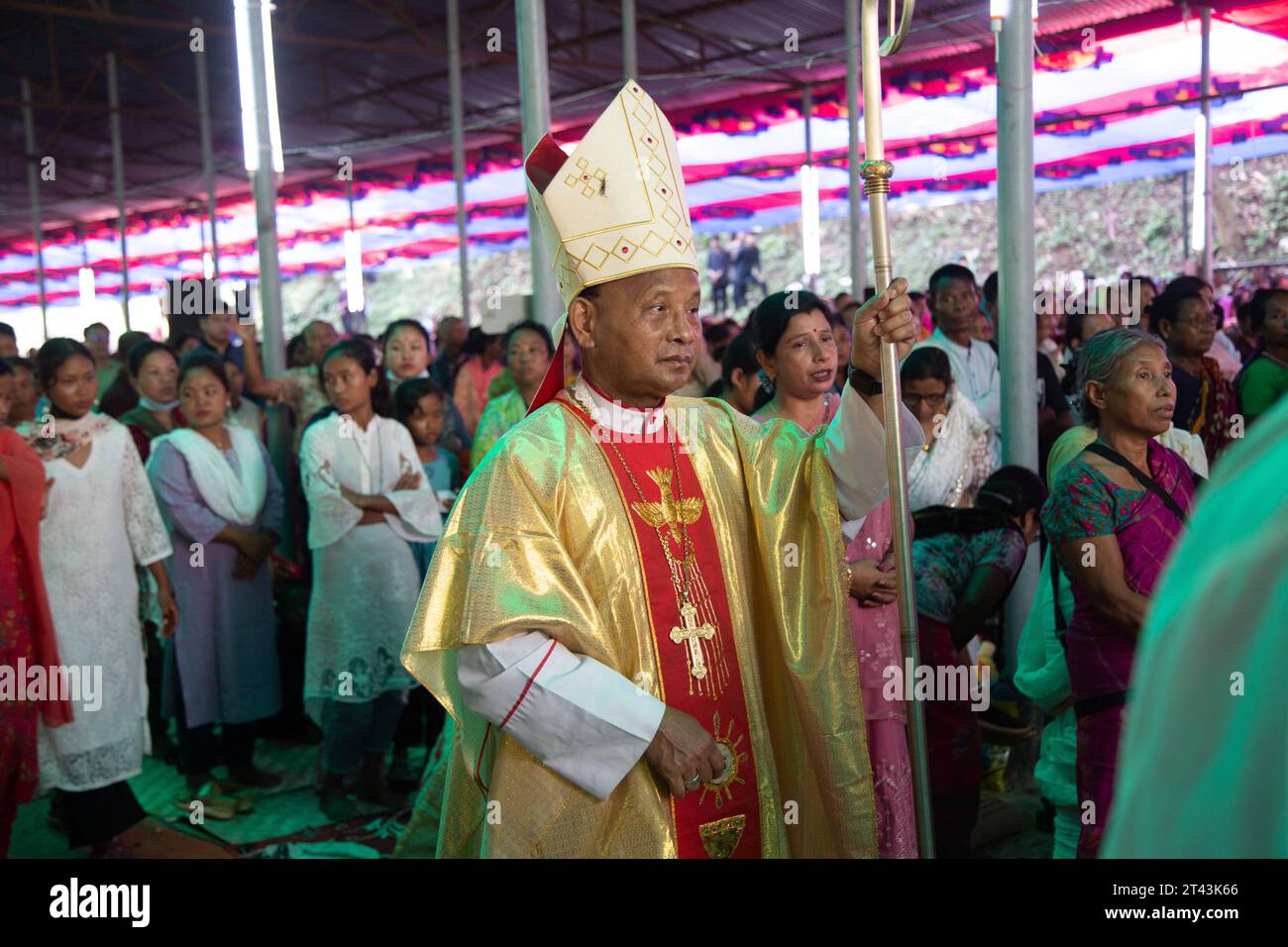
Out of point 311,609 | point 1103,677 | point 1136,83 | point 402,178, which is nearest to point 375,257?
point 402,178

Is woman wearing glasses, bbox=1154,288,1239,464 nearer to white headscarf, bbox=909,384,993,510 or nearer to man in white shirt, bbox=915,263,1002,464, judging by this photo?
man in white shirt, bbox=915,263,1002,464

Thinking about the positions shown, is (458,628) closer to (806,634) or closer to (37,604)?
(806,634)

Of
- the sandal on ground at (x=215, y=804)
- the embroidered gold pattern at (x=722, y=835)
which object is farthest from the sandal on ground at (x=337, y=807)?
the embroidered gold pattern at (x=722, y=835)

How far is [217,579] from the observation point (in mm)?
4715

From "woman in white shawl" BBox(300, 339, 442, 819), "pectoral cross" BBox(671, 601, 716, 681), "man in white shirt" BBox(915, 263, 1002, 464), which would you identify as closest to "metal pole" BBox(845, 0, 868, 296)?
"man in white shirt" BBox(915, 263, 1002, 464)

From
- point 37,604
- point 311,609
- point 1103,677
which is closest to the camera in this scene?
point 1103,677

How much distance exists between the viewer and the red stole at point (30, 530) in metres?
3.76

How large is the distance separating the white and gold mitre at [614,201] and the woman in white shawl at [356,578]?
2390 millimetres

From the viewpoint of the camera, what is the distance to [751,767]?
2.22m

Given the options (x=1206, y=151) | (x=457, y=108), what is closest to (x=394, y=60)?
(x=457, y=108)

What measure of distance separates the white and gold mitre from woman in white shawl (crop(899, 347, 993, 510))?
164 cm

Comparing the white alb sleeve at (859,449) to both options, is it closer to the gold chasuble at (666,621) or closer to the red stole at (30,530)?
the gold chasuble at (666,621)

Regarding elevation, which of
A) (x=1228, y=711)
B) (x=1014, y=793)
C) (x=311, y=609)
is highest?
(x=1228, y=711)
